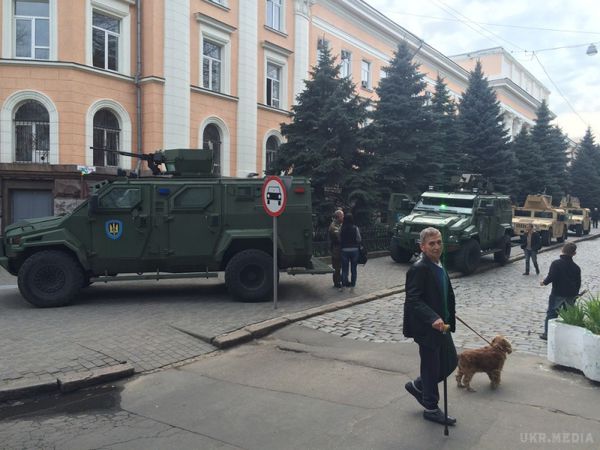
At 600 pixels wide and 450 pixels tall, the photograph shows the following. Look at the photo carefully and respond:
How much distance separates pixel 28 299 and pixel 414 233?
32.2 feet

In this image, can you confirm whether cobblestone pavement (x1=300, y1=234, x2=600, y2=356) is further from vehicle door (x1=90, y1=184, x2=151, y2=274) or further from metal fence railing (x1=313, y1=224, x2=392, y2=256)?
metal fence railing (x1=313, y1=224, x2=392, y2=256)

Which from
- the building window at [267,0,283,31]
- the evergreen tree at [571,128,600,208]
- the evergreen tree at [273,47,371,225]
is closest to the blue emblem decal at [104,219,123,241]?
the evergreen tree at [273,47,371,225]

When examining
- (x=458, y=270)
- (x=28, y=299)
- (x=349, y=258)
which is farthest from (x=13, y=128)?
(x=458, y=270)

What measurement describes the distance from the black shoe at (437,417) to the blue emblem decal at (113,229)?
6.84 m

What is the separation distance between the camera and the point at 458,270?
14414 millimetres

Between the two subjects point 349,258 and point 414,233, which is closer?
point 349,258

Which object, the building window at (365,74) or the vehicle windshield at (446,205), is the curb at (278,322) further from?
the building window at (365,74)

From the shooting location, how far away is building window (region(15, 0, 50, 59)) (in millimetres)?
17859

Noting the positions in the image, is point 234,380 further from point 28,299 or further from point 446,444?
point 28,299

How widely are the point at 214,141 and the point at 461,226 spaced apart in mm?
13115

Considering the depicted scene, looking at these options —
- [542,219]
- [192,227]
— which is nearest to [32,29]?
[192,227]

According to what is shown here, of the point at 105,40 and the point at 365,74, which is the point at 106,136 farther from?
the point at 365,74

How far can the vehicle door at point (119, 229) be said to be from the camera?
9445mm

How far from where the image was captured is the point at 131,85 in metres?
20.1
